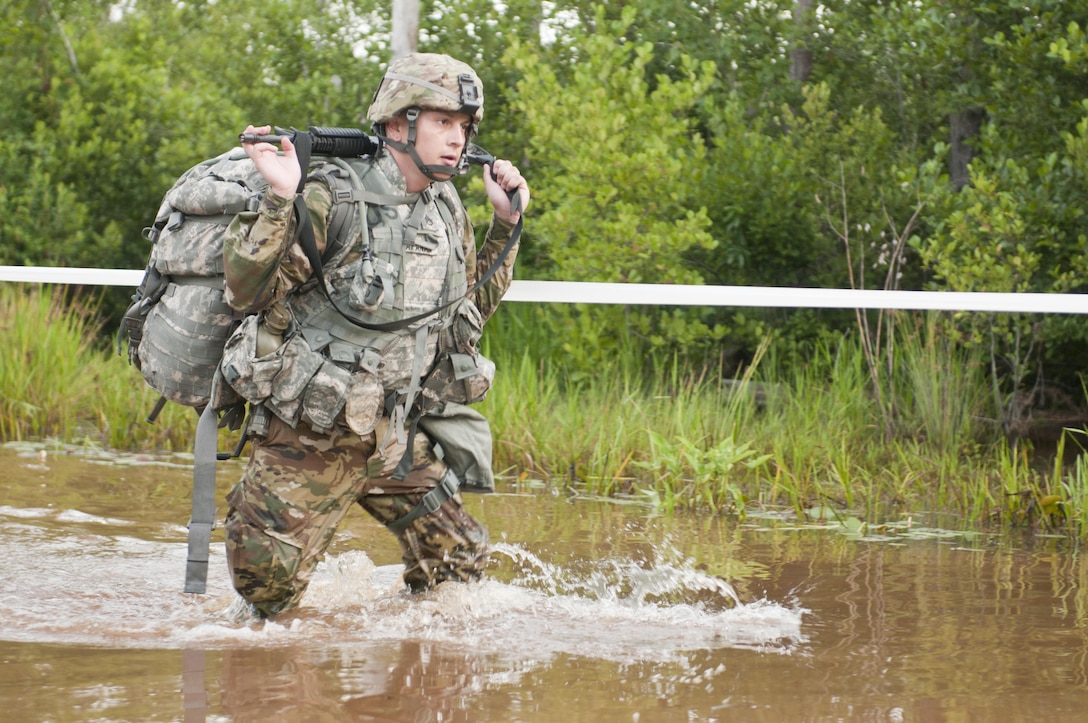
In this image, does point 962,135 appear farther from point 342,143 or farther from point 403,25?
point 342,143

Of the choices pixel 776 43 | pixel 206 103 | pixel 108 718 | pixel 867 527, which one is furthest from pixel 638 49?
pixel 108 718

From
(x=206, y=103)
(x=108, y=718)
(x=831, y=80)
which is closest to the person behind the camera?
(x=108, y=718)

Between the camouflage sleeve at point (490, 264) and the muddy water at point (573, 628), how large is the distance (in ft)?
3.23

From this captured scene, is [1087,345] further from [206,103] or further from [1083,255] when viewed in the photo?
[206,103]

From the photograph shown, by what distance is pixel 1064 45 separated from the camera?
23.0 ft

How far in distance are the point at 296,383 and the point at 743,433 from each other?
368 centimetres

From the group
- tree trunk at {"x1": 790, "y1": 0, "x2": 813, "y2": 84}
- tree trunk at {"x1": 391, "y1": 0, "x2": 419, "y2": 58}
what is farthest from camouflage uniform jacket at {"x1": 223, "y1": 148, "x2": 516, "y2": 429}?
tree trunk at {"x1": 391, "y1": 0, "x2": 419, "y2": 58}

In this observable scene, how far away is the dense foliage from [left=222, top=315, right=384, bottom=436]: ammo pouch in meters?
4.07

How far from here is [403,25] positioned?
33.6 ft

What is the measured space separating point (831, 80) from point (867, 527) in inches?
193

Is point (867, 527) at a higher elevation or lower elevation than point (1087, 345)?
lower

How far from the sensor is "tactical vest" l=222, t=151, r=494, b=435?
3.83 m

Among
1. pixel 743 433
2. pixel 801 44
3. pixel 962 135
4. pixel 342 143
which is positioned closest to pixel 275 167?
pixel 342 143

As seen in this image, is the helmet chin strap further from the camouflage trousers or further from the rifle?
the camouflage trousers
